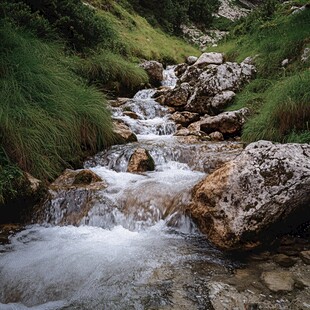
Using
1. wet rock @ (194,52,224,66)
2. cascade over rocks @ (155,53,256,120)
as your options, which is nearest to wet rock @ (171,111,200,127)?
cascade over rocks @ (155,53,256,120)

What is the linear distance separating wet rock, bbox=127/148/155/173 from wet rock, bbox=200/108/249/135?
2.03 metres

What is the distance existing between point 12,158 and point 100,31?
7.11m

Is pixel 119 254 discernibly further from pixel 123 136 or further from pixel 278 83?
pixel 278 83

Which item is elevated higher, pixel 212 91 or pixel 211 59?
pixel 211 59

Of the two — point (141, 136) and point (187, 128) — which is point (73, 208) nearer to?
point (141, 136)

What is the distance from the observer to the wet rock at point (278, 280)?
2199 mm

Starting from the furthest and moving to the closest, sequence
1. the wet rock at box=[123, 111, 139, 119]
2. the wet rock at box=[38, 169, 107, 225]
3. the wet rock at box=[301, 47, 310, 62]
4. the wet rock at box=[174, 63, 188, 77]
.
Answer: the wet rock at box=[174, 63, 188, 77]
the wet rock at box=[123, 111, 139, 119]
the wet rock at box=[301, 47, 310, 62]
the wet rock at box=[38, 169, 107, 225]

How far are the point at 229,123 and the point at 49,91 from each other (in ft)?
11.5

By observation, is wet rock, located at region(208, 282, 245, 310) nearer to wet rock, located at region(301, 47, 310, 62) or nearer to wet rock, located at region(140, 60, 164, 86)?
wet rock, located at region(301, 47, 310, 62)

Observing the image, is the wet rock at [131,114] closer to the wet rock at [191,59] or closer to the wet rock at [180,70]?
the wet rock at [180,70]

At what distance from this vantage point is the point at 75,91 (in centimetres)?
533

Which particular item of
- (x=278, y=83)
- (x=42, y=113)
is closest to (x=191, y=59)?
(x=278, y=83)

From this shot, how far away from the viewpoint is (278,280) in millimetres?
2289

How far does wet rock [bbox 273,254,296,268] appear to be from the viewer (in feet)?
8.24
